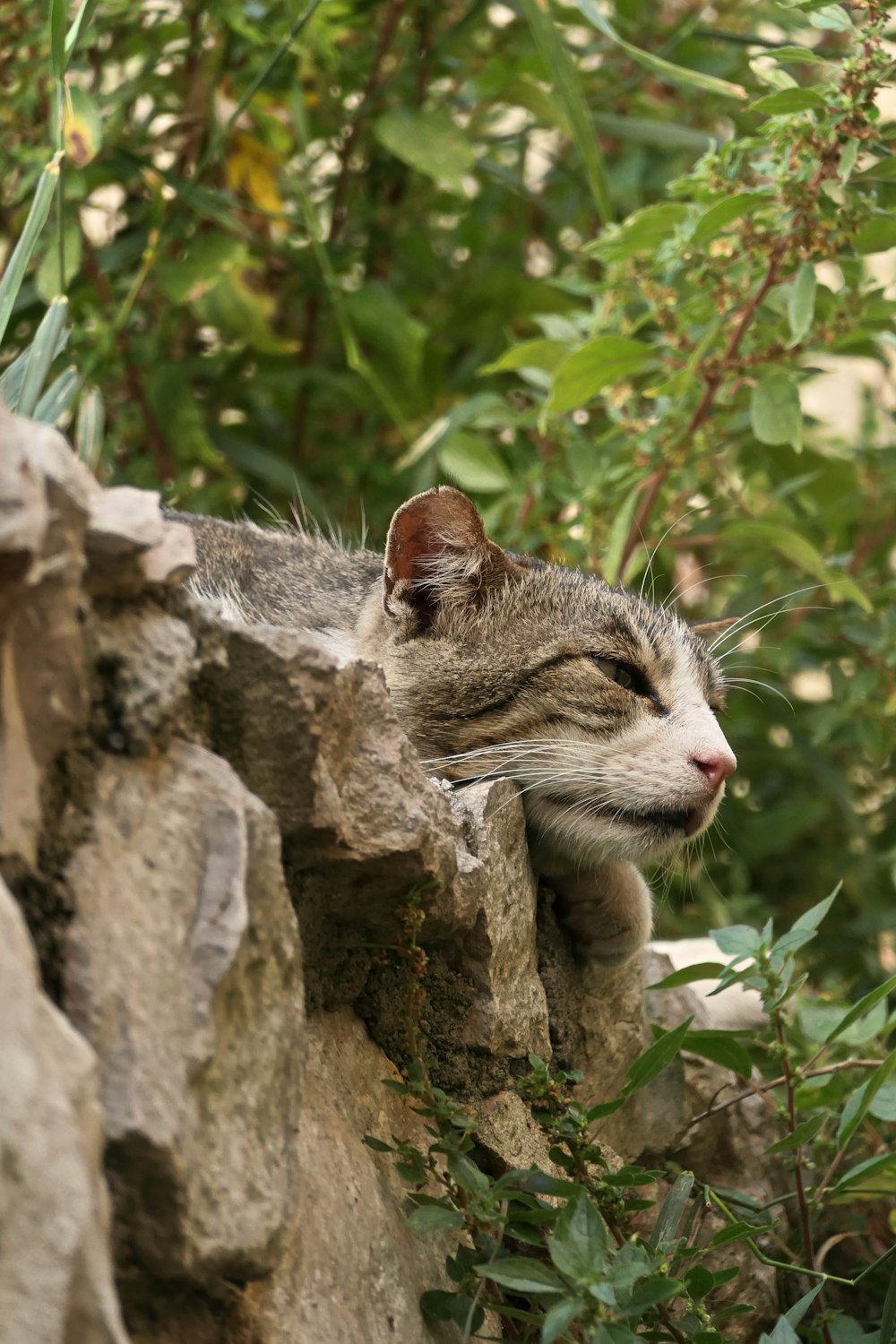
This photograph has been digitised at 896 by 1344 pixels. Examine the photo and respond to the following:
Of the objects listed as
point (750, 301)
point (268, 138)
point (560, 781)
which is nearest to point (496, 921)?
point (560, 781)

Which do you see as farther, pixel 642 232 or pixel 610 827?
pixel 642 232

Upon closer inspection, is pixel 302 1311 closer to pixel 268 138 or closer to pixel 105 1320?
pixel 105 1320

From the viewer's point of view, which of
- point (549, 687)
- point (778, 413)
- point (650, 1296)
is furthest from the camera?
point (778, 413)

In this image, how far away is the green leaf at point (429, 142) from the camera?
4.13m

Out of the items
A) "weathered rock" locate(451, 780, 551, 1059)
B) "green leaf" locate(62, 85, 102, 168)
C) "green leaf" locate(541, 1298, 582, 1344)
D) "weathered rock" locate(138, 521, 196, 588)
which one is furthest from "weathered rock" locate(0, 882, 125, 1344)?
"green leaf" locate(62, 85, 102, 168)

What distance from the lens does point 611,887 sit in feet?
8.69

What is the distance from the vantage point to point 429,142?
4.20 meters

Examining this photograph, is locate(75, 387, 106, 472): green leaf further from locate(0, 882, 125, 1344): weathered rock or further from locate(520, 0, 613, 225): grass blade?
locate(0, 882, 125, 1344): weathered rock

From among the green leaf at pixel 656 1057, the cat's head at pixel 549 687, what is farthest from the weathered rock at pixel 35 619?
the cat's head at pixel 549 687

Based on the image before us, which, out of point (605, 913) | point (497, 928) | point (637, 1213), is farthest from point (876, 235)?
point (637, 1213)

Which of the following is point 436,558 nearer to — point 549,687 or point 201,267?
point 549,687

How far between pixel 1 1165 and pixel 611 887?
5.29ft

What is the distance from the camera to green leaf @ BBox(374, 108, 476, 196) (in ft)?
13.5

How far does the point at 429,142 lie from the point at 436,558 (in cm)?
187
